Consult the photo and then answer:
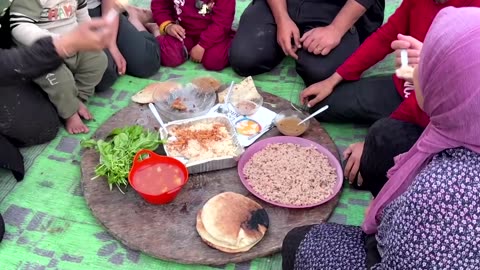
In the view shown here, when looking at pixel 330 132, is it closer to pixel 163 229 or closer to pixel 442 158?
pixel 163 229

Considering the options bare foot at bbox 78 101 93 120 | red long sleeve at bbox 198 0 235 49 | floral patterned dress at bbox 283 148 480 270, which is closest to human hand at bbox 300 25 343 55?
red long sleeve at bbox 198 0 235 49

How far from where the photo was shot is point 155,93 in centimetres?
231

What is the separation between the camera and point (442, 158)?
1145mm

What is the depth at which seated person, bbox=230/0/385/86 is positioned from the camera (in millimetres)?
2459

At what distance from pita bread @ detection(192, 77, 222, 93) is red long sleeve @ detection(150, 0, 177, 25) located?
595mm

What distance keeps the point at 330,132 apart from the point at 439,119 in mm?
1206

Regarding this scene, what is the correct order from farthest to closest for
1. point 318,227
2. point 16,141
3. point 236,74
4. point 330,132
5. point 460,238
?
point 236,74 → point 330,132 → point 16,141 → point 318,227 → point 460,238

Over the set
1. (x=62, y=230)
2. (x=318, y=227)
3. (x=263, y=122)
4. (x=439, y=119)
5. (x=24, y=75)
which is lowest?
(x=62, y=230)

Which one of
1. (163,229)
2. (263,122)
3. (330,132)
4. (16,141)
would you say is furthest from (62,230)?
(330,132)

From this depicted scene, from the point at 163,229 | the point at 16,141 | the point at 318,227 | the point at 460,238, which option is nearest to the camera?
the point at 460,238

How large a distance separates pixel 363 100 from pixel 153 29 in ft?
4.36

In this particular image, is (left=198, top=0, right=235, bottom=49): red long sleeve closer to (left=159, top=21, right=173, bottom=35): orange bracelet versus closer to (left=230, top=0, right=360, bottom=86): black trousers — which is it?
(left=230, top=0, right=360, bottom=86): black trousers

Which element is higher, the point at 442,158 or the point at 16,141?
the point at 442,158

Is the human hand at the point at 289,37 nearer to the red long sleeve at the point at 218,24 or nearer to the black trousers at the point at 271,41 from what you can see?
the black trousers at the point at 271,41
